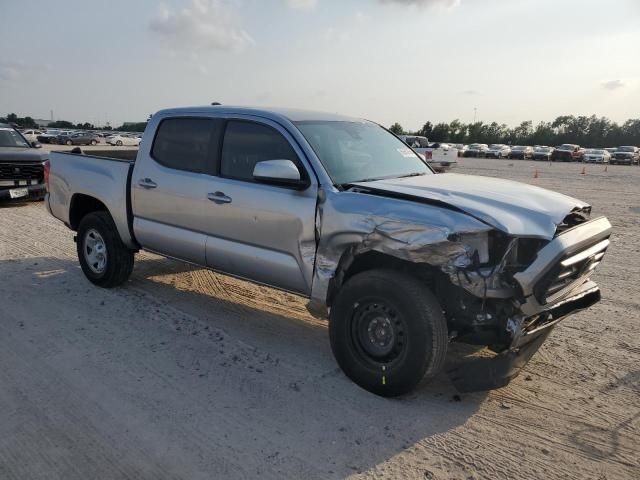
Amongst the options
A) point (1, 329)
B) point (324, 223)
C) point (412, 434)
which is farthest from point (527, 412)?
A: point (1, 329)

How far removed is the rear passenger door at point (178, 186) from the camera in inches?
189

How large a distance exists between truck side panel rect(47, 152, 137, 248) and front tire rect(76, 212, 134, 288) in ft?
0.44

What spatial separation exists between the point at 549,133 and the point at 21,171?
95810 mm

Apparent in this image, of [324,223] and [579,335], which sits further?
[579,335]

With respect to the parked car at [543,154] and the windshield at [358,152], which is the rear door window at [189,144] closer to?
the windshield at [358,152]

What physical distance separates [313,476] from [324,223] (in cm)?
172

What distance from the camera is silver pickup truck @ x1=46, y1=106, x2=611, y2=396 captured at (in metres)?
3.30

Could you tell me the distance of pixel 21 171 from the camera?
457 inches

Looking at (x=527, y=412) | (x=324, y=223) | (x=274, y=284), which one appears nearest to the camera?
(x=527, y=412)

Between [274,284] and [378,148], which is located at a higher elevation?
[378,148]

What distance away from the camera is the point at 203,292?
5.91 meters

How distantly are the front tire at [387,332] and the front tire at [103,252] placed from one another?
3.01 metres

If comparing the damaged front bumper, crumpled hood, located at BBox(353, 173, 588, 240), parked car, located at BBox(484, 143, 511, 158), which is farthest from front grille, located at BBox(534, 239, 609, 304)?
parked car, located at BBox(484, 143, 511, 158)

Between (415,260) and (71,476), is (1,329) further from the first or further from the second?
(415,260)
